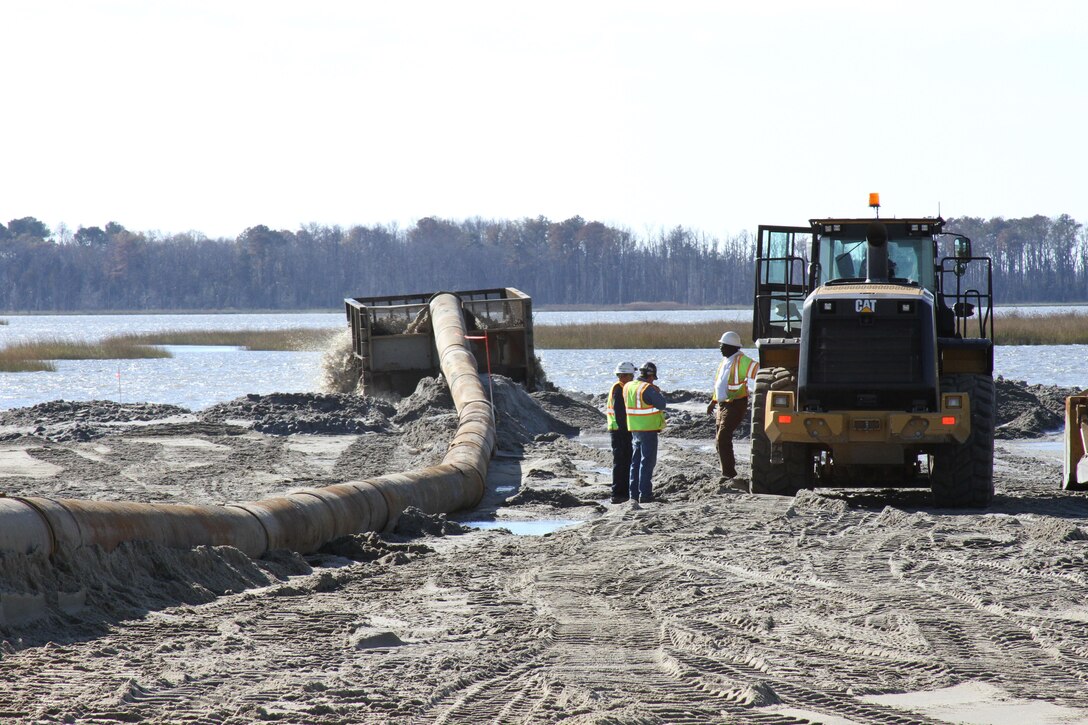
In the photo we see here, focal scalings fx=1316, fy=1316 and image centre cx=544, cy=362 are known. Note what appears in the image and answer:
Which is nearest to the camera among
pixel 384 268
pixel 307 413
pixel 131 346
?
pixel 307 413

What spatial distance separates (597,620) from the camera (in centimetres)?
738

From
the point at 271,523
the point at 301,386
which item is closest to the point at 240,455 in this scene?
the point at 271,523

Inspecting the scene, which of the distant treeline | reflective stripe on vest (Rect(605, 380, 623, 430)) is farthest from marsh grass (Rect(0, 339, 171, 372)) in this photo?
the distant treeline

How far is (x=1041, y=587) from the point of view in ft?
26.9

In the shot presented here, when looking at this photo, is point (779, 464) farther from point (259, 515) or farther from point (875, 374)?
point (259, 515)

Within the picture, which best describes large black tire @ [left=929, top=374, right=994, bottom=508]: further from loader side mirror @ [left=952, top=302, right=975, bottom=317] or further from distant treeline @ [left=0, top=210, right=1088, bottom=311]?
distant treeline @ [left=0, top=210, right=1088, bottom=311]

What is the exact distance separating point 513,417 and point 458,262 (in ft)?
414

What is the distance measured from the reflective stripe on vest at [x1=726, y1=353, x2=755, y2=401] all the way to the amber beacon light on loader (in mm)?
664

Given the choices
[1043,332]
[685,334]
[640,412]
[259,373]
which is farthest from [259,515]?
[1043,332]

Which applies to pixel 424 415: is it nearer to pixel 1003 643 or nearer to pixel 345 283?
pixel 1003 643

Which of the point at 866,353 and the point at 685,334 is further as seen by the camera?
the point at 685,334

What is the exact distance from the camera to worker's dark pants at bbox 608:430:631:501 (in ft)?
44.2

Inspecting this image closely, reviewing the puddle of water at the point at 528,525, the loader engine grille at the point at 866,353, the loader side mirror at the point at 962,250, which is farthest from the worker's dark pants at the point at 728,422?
the loader side mirror at the point at 962,250

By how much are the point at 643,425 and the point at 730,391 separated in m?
1.53
